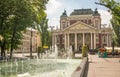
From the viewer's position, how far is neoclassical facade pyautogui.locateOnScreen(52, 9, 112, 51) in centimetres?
10606

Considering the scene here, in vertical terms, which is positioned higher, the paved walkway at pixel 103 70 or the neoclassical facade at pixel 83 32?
the neoclassical facade at pixel 83 32

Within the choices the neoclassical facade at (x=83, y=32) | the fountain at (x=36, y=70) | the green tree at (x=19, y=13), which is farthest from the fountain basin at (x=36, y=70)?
the neoclassical facade at (x=83, y=32)

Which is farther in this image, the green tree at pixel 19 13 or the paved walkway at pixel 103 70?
the green tree at pixel 19 13

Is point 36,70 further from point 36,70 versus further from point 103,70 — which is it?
point 103,70

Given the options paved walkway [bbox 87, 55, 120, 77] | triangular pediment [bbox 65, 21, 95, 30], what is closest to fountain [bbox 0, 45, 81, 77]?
paved walkway [bbox 87, 55, 120, 77]

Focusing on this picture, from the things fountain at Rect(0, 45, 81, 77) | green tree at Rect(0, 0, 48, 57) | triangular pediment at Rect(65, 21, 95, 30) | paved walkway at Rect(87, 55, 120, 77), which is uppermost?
triangular pediment at Rect(65, 21, 95, 30)

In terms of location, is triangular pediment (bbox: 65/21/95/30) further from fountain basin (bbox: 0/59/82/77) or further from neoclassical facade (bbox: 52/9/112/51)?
fountain basin (bbox: 0/59/82/77)

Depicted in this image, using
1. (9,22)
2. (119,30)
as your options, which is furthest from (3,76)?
(119,30)

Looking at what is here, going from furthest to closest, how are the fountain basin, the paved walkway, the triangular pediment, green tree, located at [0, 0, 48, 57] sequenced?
the triangular pediment < green tree, located at [0, 0, 48, 57] < the paved walkway < the fountain basin

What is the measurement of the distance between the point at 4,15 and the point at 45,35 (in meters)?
42.2

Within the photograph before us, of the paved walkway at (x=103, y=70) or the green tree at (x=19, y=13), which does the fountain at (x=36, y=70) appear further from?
the green tree at (x=19, y=13)

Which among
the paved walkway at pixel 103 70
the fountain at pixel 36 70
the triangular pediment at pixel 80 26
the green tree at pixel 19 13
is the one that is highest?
the triangular pediment at pixel 80 26

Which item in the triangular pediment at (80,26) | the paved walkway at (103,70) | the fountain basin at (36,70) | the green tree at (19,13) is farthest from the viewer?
the triangular pediment at (80,26)

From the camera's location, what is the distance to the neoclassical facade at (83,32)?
348ft
